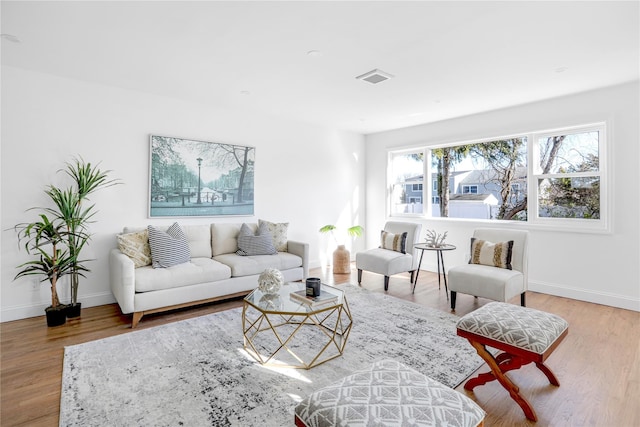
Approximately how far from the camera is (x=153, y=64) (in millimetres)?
3209

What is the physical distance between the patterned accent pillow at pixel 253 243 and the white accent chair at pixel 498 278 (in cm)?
234

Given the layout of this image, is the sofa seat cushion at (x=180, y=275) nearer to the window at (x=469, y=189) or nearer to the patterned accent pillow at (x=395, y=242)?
the patterned accent pillow at (x=395, y=242)

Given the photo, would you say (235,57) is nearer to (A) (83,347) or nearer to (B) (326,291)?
(B) (326,291)

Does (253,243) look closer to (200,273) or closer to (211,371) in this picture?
(200,273)

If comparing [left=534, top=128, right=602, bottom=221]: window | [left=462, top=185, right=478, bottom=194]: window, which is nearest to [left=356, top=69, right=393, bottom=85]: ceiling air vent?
[left=534, top=128, right=602, bottom=221]: window

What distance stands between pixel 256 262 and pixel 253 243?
36cm

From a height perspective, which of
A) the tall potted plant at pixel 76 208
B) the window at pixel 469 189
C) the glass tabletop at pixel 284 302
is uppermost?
the window at pixel 469 189

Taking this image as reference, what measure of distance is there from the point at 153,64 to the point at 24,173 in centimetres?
178

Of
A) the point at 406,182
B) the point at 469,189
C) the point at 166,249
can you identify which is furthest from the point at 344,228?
the point at 166,249

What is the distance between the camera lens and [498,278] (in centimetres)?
328

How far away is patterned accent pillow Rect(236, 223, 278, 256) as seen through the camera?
431 cm

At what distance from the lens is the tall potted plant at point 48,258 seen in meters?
3.14

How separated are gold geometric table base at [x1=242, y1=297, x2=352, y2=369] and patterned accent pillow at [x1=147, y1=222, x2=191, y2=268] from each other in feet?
3.83

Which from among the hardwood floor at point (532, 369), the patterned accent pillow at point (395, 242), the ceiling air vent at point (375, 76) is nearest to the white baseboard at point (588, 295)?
the hardwood floor at point (532, 369)
